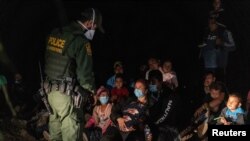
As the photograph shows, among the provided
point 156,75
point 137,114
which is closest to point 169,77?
point 156,75

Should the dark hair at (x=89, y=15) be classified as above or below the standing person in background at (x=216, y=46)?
above

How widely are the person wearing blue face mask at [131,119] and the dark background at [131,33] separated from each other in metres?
3.09

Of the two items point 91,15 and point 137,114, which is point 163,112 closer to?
point 137,114

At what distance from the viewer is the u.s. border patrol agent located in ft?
19.5

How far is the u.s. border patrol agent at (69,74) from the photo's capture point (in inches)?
234

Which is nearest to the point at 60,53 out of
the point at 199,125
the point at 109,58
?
the point at 199,125

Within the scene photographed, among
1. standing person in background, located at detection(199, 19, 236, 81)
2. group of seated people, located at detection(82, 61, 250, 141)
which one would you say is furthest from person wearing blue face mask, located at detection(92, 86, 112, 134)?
standing person in background, located at detection(199, 19, 236, 81)

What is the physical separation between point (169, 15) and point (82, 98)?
547cm

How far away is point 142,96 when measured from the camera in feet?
22.5

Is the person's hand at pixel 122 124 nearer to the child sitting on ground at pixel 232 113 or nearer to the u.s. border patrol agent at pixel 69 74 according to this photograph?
the u.s. border patrol agent at pixel 69 74

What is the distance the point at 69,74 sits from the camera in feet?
20.2

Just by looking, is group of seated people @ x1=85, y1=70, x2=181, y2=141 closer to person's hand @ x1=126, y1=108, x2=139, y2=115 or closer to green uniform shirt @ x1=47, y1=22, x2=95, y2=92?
person's hand @ x1=126, y1=108, x2=139, y2=115

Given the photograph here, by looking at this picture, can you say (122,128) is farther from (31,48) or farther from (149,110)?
(31,48)

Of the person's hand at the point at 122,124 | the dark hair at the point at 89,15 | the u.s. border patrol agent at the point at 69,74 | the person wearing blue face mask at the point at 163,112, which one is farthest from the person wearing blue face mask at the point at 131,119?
the dark hair at the point at 89,15
